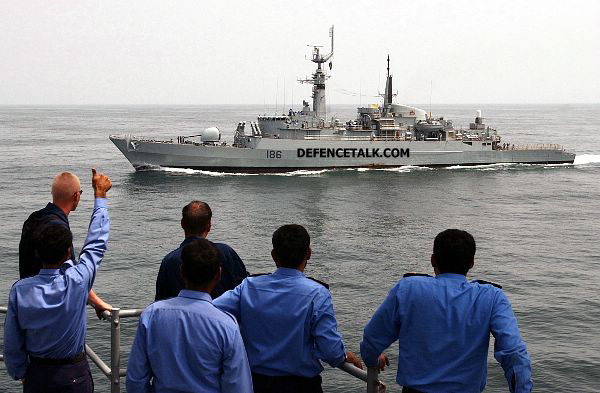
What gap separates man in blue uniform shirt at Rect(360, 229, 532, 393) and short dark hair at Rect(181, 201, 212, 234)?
4.68 feet

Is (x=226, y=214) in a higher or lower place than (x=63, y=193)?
lower

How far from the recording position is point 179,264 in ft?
14.6

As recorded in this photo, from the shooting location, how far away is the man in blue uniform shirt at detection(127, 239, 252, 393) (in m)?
3.48

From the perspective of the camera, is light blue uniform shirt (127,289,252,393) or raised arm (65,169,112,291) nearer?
light blue uniform shirt (127,289,252,393)

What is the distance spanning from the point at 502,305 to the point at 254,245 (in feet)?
77.0

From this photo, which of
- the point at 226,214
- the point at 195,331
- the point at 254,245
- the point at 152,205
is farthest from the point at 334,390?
the point at 152,205

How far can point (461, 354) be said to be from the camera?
3840mm

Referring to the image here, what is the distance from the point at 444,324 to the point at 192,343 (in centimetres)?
147

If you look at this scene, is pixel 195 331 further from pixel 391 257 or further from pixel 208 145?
pixel 208 145

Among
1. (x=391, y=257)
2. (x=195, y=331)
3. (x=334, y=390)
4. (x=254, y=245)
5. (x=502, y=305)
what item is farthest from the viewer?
(x=254, y=245)

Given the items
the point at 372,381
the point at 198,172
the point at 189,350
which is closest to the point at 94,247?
the point at 189,350

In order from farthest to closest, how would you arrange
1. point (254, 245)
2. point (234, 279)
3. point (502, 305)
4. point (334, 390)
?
point (254, 245)
point (334, 390)
point (234, 279)
point (502, 305)

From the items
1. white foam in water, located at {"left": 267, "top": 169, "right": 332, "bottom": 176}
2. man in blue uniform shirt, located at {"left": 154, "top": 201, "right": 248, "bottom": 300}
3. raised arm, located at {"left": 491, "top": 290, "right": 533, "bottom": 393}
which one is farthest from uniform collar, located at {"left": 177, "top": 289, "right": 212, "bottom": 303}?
white foam in water, located at {"left": 267, "top": 169, "right": 332, "bottom": 176}

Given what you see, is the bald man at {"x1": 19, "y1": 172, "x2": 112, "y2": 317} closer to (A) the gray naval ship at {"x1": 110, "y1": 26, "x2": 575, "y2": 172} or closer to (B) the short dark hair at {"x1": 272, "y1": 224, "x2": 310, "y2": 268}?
(B) the short dark hair at {"x1": 272, "y1": 224, "x2": 310, "y2": 268}
